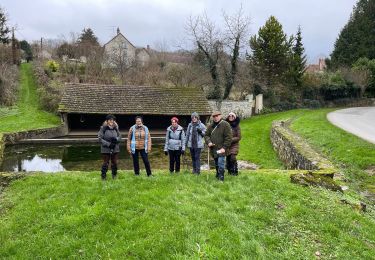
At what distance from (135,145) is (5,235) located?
13.1 ft

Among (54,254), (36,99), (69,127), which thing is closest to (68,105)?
(69,127)

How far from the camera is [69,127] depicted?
2605cm

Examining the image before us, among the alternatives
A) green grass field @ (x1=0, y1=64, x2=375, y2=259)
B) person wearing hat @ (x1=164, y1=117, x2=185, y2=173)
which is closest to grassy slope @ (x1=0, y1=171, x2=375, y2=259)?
green grass field @ (x1=0, y1=64, x2=375, y2=259)

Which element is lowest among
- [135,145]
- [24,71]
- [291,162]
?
[291,162]

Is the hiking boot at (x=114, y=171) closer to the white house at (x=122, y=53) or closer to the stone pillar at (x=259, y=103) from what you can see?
the stone pillar at (x=259, y=103)

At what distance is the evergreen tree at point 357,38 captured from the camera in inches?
1957

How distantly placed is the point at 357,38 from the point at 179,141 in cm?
4963

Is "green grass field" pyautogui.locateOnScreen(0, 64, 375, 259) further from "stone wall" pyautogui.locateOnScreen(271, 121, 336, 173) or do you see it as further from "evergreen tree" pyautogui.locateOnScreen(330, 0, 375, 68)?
"evergreen tree" pyautogui.locateOnScreen(330, 0, 375, 68)

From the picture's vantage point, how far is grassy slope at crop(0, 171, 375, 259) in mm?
5969

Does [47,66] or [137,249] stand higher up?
[47,66]

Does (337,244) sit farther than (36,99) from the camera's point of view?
No

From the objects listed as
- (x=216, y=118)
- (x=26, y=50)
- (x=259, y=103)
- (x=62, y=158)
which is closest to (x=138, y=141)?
(x=216, y=118)

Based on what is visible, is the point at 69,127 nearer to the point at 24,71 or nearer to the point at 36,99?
the point at 36,99

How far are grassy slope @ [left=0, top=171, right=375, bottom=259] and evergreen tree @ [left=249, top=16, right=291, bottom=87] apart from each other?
109ft
